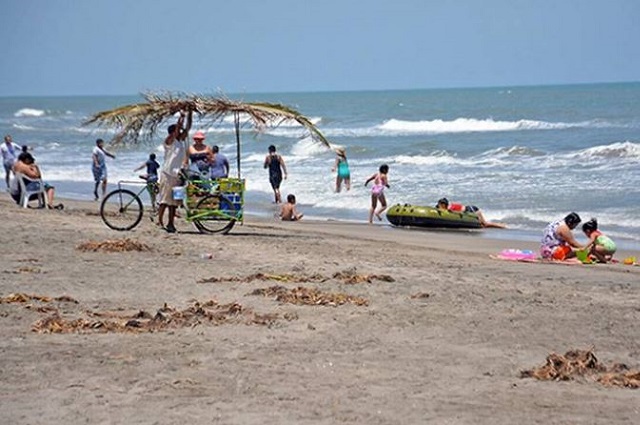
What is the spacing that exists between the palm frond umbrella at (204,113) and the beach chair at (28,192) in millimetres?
4470

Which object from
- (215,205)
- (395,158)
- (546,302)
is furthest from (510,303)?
(395,158)

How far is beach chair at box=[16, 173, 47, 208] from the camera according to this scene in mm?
18781

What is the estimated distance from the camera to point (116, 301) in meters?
9.38

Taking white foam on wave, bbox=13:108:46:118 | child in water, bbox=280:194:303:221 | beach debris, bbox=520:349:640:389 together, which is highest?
white foam on wave, bbox=13:108:46:118

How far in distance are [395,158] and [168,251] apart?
24.1 meters

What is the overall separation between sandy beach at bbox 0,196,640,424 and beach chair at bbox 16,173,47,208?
5.40 metres

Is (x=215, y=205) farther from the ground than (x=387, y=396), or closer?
farther from the ground

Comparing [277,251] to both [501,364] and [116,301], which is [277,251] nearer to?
[116,301]

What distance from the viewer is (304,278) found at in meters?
10.8

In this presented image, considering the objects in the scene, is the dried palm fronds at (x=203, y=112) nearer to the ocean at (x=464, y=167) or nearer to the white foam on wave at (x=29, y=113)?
the ocean at (x=464, y=167)

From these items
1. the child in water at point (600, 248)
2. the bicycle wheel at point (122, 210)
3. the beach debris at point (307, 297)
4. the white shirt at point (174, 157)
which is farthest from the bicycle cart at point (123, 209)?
the child in water at point (600, 248)

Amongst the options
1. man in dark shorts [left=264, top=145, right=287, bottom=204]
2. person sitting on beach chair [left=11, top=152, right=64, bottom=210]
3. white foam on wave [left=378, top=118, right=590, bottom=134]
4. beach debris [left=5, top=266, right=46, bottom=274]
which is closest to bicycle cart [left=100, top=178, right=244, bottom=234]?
beach debris [left=5, top=266, right=46, bottom=274]

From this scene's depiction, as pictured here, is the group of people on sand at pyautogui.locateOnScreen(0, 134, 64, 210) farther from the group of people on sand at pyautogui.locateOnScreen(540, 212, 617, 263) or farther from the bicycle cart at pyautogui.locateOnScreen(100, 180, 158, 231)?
the group of people on sand at pyautogui.locateOnScreen(540, 212, 617, 263)

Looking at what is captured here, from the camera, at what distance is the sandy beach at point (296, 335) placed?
20.6 feet
